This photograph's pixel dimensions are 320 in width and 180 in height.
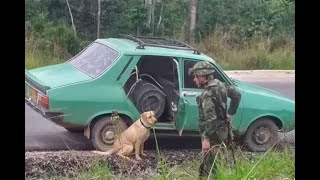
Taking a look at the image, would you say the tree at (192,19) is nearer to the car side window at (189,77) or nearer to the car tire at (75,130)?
the car side window at (189,77)

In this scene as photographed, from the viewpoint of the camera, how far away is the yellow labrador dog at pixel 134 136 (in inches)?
173

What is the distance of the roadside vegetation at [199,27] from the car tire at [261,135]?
42cm

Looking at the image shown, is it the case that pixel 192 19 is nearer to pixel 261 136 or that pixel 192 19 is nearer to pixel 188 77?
pixel 188 77

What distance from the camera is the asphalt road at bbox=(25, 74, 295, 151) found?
432 cm

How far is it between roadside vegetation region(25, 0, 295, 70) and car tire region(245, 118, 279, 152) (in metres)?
0.42

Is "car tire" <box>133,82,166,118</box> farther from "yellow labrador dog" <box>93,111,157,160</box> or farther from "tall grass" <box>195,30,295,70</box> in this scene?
"tall grass" <box>195,30,295,70</box>

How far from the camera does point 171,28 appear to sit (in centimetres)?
459

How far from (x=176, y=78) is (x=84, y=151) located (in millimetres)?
819

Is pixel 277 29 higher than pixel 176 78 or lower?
higher

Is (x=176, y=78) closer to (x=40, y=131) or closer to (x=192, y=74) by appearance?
(x=192, y=74)

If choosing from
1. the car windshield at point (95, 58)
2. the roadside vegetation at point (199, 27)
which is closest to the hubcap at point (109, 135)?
the car windshield at point (95, 58)
